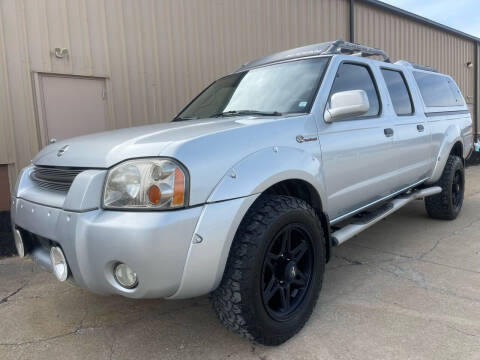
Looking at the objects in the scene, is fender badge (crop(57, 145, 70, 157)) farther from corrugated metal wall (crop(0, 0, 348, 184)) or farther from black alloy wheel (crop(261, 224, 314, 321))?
corrugated metal wall (crop(0, 0, 348, 184))

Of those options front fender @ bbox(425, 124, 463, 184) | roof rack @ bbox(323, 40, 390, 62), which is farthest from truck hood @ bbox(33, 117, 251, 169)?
front fender @ bbox(425, 124, 463, 184)

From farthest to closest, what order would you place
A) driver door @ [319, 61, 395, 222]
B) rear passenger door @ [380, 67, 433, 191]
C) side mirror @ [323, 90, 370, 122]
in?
rear passenger door @ [380, 67, 433, 191] → driver door @ [319, 61, 395, 222] → side mirror @ [323, 90, 370, 122]

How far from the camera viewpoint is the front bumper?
67.2 inches

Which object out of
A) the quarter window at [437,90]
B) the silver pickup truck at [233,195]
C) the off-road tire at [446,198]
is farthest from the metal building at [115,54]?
the off-road tire at [446,198]

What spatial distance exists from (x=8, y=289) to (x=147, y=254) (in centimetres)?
226

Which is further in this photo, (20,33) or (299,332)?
(20,33)

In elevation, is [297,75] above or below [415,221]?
above

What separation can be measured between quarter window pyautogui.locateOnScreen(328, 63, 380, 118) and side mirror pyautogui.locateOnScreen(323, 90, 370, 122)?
26 centimetres

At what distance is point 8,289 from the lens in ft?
10.6

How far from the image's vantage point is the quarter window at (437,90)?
432 centimetres

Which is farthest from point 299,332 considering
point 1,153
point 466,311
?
point 1,153

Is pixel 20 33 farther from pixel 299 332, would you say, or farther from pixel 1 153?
pixel 299 332

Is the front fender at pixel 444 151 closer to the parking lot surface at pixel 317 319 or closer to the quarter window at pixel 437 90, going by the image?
the quarter window at pixel 437 90

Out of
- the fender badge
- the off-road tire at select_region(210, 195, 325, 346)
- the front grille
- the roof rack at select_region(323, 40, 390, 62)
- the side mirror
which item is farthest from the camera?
the roof rack at select_region(323, 40, 390, 62)
